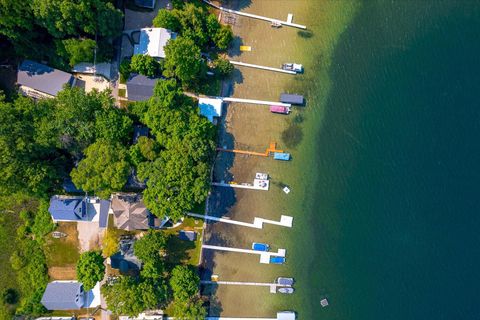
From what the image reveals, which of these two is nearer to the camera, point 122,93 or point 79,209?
point 79,209

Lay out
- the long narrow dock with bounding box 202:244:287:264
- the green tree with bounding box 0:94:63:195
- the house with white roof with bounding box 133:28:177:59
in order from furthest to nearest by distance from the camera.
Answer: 1. the long narrow dock with bounding box 202:244:287:264
2. the house with white roof with bounding box 133:28:177:59
3. the green tree with bounding box 0:94:63:195

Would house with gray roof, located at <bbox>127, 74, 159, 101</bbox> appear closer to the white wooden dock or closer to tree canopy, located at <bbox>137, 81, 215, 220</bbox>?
tree canopy, located at <bbox>137, 81, 215, 220</bbox>

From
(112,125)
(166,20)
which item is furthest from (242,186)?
(166,20)

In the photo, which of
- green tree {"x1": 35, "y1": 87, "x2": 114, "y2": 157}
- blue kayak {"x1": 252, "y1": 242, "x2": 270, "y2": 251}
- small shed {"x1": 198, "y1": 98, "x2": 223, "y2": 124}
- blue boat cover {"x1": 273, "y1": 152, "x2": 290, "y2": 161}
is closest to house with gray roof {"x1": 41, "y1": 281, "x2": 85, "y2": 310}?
green tree {"x1": 35, "y1": 87, "x2": 114, "y2": 157}

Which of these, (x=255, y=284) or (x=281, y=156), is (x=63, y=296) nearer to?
Answer: (x=255, y=284)

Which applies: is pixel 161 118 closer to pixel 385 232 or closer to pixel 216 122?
pixel 216 122

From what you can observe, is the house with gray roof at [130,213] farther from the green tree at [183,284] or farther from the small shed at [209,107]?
the small shed at [209,107]
